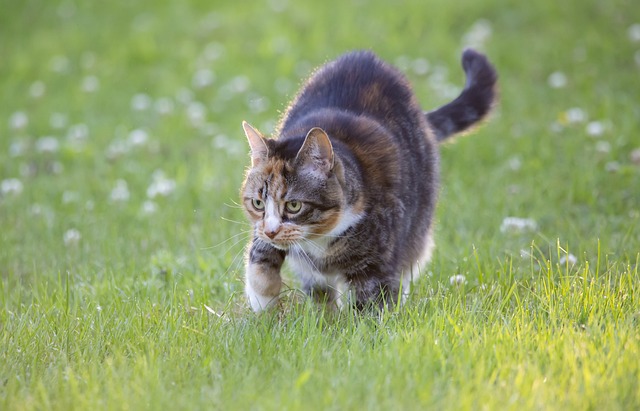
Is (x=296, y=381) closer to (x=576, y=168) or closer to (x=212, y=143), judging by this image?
(x=576, y=168)

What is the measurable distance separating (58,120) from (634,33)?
585 cm

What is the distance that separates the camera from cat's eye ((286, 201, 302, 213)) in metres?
3.55

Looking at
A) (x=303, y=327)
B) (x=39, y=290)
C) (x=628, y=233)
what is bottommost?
(x=39, y=290)

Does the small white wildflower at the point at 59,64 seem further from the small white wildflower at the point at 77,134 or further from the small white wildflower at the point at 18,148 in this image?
the small white wildflower at the point at 18,148

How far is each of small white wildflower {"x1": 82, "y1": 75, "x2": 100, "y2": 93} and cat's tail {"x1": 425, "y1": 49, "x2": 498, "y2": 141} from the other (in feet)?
17.2

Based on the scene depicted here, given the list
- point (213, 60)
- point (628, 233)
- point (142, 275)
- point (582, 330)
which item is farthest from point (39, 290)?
point (213, 60)

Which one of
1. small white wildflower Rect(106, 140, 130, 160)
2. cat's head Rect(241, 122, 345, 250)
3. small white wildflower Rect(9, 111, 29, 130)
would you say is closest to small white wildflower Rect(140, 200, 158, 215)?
small white wildflower Rect(106, 140, 130, 160)

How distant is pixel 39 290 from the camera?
4.28 meters

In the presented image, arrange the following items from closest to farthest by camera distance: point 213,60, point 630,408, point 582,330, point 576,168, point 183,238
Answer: point 630,408 → point 582,330 → point 183,238 → point 576,168 → point 213,60

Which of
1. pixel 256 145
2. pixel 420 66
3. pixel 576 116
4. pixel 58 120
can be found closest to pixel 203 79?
pixel 58 120

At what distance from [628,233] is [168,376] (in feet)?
9.01

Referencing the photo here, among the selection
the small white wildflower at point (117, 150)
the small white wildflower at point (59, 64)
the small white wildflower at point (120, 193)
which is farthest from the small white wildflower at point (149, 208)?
the small white wildflower at point (59, 64)

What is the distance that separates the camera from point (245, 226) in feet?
17.3

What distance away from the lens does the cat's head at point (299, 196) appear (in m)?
3.50
